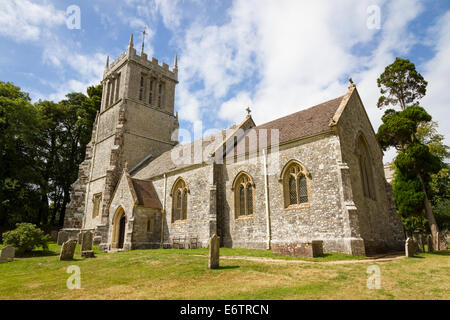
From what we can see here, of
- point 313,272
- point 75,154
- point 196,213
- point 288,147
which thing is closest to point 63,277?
point 313,272

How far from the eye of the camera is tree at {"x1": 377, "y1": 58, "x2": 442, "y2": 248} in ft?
60.2

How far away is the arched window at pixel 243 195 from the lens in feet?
57.0

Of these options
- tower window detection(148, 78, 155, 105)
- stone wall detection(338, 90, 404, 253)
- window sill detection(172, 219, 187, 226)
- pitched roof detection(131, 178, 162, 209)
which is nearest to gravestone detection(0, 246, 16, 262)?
pitched roof detection(131, 178, 162, 209)

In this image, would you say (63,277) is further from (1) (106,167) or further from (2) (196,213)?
(1) (106,167)

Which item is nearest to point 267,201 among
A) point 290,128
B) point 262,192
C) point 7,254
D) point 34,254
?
point 262,192

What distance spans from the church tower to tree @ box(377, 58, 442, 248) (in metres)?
22.5

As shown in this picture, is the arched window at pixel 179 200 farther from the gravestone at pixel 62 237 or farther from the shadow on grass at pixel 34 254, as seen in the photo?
the gravestone at pixel 62 237

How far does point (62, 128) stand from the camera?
38719 mm

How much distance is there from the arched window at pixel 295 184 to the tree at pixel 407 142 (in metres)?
8.47

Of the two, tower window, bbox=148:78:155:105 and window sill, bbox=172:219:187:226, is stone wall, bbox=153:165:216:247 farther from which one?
tower window, bbox=148:78:155:105

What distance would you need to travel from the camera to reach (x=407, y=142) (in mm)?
20047

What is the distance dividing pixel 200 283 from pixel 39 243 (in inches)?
533

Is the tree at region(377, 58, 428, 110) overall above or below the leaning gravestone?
above
